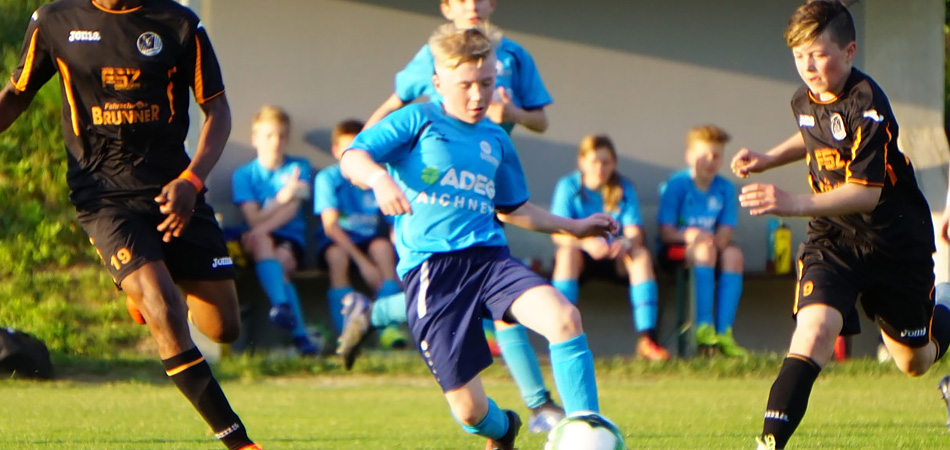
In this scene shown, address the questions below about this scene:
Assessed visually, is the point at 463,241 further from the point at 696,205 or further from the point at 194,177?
the point at 696,205

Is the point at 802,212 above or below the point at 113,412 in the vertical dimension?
above

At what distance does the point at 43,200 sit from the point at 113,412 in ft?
12.3

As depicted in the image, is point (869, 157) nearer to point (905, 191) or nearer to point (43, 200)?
point (905, 191)

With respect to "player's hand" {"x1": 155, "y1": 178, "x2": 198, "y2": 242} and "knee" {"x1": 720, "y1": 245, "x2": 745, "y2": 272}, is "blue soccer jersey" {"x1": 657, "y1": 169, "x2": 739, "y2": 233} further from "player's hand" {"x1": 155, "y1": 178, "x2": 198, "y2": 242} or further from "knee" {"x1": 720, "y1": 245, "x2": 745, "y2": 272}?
"player's hand" {"x1": 155, "y1": 178, "x2": 198, "y2": 242}

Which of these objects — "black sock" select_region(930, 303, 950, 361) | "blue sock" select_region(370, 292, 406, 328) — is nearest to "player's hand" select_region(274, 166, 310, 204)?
"blue sock" select_region(370, 292, 406, 328)

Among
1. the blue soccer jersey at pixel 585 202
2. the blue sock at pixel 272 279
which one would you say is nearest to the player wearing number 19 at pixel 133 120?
the blue sock at pixel 272 279

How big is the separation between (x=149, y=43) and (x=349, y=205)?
5.01m

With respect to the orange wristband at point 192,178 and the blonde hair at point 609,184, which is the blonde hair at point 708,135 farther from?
the orange wristband at point 192,178

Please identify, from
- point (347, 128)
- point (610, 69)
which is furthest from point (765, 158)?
point (610, 69)

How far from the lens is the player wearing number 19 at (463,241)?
4551 millimetres

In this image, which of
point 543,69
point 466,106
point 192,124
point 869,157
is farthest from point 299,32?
point 869,157

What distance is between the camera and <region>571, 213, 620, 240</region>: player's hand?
16.1ft

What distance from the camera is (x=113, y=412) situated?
6988 millimetres

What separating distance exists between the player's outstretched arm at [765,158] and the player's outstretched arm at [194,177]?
2.04 meters
